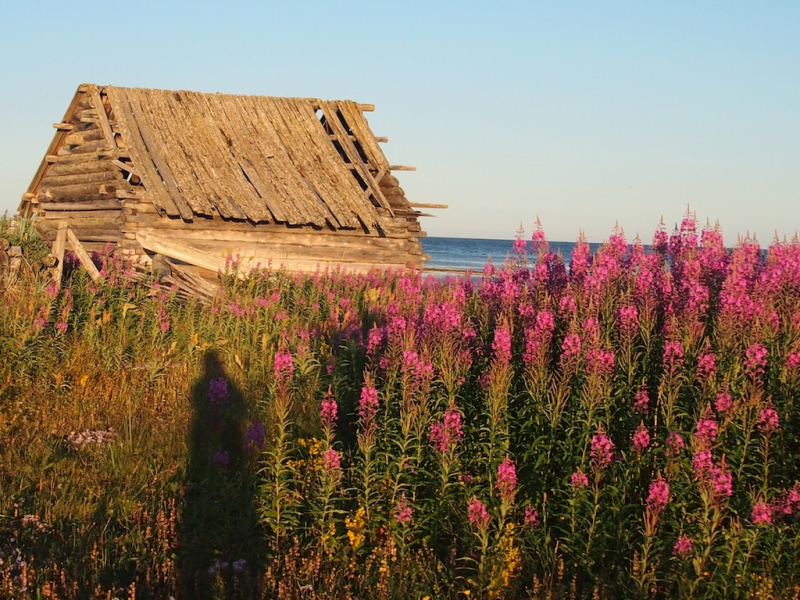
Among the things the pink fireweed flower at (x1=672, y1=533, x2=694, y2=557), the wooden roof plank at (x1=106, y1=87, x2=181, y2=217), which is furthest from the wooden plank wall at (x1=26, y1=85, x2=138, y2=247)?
the pink fireweed flower at (x1=672, y1=533, x2=694, y2=557)

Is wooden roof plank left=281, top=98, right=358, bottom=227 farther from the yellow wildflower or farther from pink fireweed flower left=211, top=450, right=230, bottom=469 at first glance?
the yellow wildflower

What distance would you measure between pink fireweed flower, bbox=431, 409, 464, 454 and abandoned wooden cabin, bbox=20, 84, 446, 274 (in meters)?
11.7

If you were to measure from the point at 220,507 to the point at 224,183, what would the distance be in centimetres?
1289

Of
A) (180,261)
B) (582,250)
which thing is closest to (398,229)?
(180,261)

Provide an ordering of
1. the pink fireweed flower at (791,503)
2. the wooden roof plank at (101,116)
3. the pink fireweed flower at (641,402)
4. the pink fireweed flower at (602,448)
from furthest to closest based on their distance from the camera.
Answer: the wooden roof plank at (101,116) < the pink fireweed flower at (641,402) < the pink fireweed flower at (602,448) < the pink fireweed flower at (791,503)

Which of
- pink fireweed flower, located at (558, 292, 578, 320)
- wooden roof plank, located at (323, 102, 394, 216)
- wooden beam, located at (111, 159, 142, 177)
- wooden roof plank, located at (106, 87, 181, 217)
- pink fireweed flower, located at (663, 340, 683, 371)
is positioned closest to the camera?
pink fireweed flower, located at (663, 340, 683, 371)

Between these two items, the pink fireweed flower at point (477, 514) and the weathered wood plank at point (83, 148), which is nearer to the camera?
the pink fireweed flower at point (477, 514)

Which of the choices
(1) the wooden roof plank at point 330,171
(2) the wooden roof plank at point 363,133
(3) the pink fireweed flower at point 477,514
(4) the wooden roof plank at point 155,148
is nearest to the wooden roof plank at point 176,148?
(4) the wooden roof plank at point 155,148

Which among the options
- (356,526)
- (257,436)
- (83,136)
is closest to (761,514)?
(356,526)

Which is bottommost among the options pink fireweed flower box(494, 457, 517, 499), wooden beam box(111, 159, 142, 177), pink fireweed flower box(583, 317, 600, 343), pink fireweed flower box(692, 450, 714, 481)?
pink fireweed flower box(494, 457, 517, 499)

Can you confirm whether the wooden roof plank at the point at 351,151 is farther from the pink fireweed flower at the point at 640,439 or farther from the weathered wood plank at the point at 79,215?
the pink fireweed flower at the point at 640,439

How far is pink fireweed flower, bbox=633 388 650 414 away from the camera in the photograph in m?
5.48

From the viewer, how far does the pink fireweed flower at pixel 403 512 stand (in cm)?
504

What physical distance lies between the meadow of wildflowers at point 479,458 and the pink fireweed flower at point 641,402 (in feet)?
0.06
